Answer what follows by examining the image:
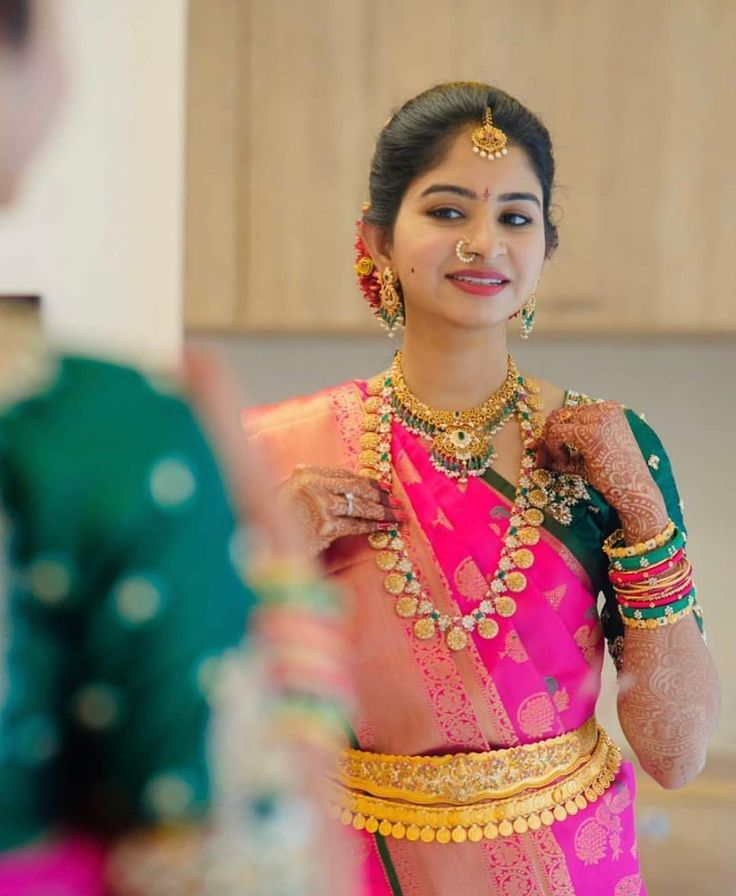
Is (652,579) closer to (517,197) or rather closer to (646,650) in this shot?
(646,650)

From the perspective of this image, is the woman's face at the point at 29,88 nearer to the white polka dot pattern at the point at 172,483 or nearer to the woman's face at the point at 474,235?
the white polka dot pattern at the point at 172,483

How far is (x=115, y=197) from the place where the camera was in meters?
1.16

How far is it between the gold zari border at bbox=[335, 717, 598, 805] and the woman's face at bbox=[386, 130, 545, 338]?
0.38 m

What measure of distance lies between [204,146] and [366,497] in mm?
1193

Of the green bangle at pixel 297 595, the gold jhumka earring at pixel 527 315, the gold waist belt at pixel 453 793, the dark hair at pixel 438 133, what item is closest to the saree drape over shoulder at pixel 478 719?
the gold waist belt at pixel 453 793

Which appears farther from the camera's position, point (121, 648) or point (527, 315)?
point (527, 315)

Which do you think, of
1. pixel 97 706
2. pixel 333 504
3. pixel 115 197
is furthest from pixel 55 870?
pixel 115 197

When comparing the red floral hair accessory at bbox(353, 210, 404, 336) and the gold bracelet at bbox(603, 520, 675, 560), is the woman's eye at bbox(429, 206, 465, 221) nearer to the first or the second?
the red floral hair accessory at bbox(353, 210, 404, 336)

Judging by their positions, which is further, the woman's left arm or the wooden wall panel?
the wooden wall panel

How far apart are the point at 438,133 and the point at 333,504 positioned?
1.12 ft

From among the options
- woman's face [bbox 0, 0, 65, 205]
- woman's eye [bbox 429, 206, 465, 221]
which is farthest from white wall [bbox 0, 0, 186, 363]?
woman's face [bbox 0, 0, 65, 205]

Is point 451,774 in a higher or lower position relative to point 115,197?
lower

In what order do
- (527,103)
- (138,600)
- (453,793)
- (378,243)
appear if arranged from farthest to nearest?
(527,103) → (378,243) → (453,793) → (138,600)

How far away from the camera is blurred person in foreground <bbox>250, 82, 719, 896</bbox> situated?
96 cm
